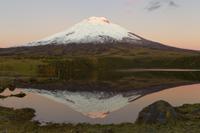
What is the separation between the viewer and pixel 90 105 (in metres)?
63.3

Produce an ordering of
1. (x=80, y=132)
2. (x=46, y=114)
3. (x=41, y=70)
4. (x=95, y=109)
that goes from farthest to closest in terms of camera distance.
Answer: (x=41, y=70) → (x=95, y=109) → (x=46, y=114) → (x=80, y=132)

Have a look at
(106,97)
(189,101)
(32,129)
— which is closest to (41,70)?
(106,97)

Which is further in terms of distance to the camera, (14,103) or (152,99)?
(152,99)

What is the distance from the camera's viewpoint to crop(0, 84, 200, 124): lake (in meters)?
49.1

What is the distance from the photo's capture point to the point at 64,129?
3922 cm

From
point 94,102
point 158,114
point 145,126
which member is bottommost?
point 94,102

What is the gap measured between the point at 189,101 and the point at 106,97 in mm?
16371

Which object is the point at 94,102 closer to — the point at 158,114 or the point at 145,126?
the point at 158,114

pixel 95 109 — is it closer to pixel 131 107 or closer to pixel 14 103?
pixel 131 107

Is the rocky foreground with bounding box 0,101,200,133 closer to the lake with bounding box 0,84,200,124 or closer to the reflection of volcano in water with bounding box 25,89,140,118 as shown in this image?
the lake with bounding box 0,84,200,124

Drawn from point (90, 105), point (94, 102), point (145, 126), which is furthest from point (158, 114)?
point (94, 102)

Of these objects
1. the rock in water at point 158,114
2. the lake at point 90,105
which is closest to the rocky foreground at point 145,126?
the rock in water at point 158,114

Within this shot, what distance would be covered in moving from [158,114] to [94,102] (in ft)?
88.1

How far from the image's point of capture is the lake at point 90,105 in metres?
49.1
